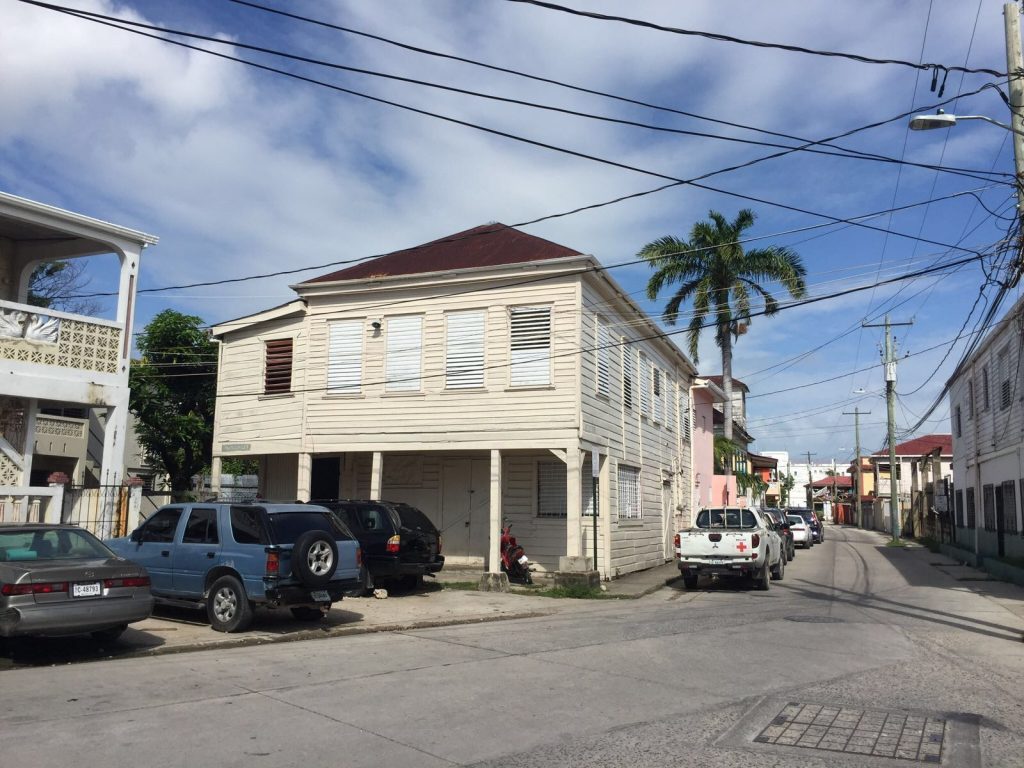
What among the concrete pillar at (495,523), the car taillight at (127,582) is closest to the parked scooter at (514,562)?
the concrete pillar at (495,523)

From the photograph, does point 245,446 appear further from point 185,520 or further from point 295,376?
point 185,520

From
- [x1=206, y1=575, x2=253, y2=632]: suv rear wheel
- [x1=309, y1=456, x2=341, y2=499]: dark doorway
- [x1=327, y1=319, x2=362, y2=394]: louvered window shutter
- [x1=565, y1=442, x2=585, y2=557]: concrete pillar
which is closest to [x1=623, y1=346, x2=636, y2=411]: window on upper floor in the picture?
[x1=565, y1=442, x2=585, y2=557]: concrete pillar

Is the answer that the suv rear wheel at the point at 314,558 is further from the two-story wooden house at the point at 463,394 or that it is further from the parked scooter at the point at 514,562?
the parked scooter at the point at 514,562

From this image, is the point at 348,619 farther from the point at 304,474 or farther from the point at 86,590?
the point at 304,474

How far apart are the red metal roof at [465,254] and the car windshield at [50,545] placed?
11144 mm

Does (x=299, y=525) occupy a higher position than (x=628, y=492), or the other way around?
(x=628, y=492)

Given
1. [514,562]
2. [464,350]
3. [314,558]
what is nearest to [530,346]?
[464,350]

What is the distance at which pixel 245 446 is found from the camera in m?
22.0

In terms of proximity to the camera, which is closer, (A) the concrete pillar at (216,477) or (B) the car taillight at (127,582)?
(B) the car taillight at (127,582)

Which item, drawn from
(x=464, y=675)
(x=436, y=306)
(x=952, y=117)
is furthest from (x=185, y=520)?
(x=952, y=117)

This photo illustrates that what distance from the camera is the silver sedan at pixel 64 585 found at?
8625 millimetres

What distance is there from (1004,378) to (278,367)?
20.6 meters

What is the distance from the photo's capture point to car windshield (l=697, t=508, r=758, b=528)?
19.4 metres

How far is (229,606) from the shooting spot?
11414 mm
